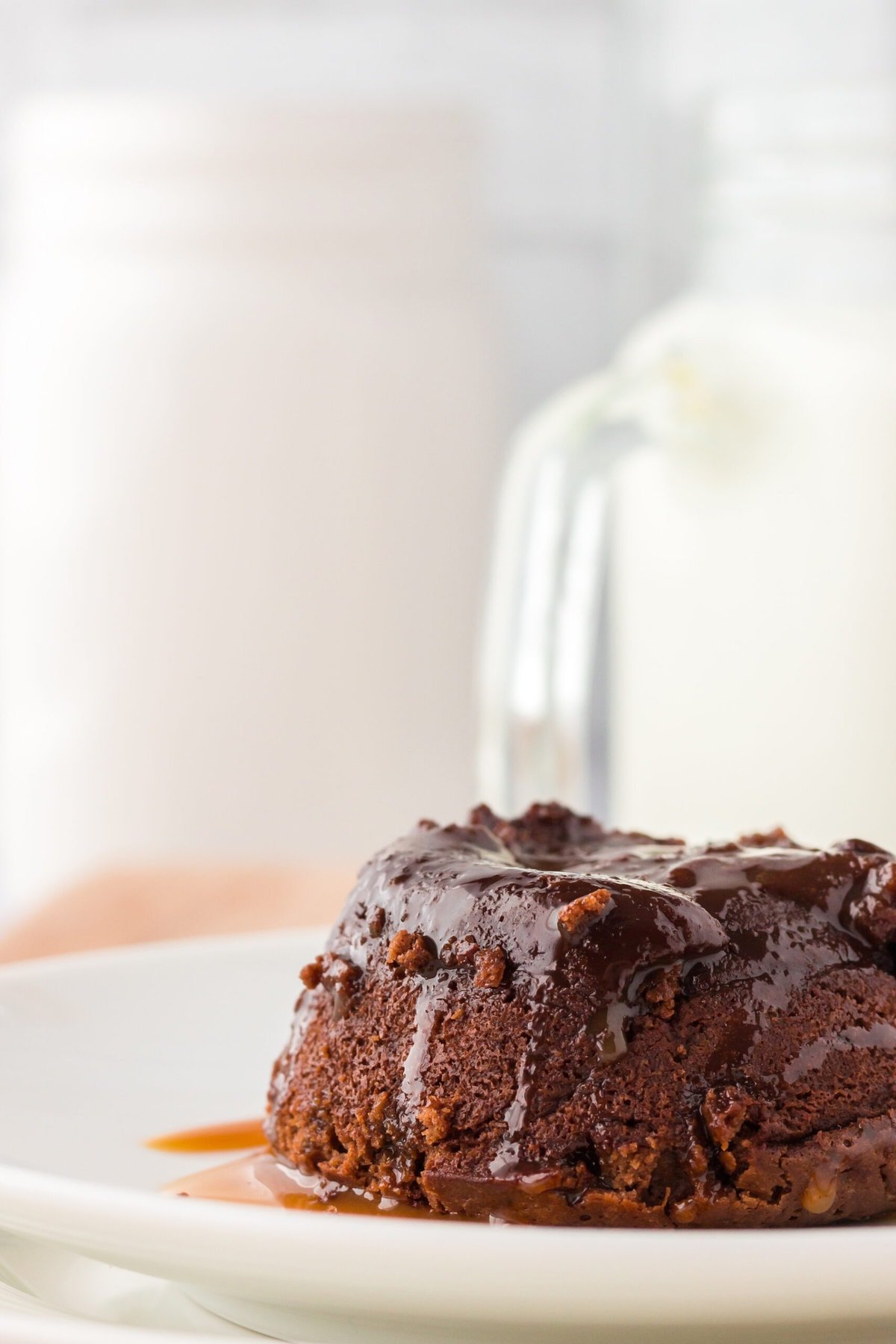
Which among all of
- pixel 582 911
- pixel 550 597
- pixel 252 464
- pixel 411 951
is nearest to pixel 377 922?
pixel 411 951

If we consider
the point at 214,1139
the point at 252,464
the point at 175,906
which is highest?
the point at 252,464

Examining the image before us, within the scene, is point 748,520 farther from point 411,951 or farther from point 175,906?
point 411,951

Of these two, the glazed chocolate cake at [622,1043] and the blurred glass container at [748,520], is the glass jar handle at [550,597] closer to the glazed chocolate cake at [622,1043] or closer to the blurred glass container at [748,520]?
the blurred glass container at [748,520]

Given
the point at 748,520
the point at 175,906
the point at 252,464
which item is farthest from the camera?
the point at 252,464

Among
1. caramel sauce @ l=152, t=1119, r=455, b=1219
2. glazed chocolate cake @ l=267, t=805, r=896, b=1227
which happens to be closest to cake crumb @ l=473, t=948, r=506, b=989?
glazed chocolate cake @ l=267, t=805, r=896, b=1227

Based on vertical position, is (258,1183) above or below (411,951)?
below

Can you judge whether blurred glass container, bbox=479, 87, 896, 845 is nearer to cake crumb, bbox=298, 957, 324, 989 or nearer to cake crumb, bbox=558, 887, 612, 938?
cake crumb, bbox=298, 957, 324, 989
